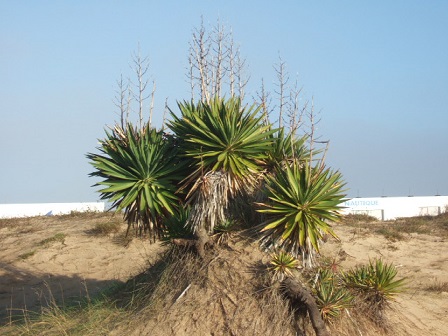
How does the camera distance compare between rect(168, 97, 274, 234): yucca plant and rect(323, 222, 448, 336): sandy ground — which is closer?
rect(168, 97, 274, 234): yucca plant

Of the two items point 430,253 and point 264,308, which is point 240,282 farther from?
point 430,253

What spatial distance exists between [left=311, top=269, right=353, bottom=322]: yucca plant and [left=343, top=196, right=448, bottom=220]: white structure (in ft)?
101

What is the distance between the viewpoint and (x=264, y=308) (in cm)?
1007

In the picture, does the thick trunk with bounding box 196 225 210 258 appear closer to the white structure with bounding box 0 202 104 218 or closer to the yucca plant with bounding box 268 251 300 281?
the yucca plant with bounding box 268 251 300 281

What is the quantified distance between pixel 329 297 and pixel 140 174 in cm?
376

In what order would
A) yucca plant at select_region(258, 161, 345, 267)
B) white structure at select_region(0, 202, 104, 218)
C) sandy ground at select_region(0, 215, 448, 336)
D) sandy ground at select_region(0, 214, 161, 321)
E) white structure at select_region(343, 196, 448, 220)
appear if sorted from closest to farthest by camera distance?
yucca plant at select_region(258, 161, 345, 267) < sandy ground at select_region(0, 215, 448, 336) < sandy ground at select_region(0, 214, 161, 321) < white structure at select_region(0, 202, 104, 218) < white structure at select_region(343, 196, 448, 220)

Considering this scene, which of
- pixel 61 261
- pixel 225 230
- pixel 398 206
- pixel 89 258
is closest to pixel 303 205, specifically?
pixel 225 230

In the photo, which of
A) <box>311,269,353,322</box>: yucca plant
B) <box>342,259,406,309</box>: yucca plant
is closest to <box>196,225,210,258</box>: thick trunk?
<box>311,269,353,322</box>: yucca plant

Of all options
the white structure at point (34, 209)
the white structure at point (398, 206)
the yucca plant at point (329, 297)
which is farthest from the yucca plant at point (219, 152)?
the white structure at point (398, 206)

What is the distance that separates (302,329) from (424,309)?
4.18 meters

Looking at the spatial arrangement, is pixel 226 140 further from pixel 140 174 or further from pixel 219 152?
pixel 140 174

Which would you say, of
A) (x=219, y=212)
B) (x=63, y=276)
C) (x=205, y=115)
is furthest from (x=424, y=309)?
(x=63, y=276)

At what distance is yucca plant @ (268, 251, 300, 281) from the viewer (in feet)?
33.2

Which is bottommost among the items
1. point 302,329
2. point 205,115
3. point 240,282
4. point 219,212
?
point 302,329
